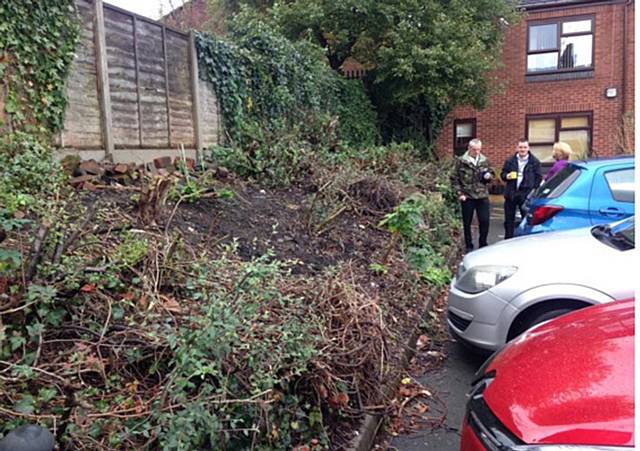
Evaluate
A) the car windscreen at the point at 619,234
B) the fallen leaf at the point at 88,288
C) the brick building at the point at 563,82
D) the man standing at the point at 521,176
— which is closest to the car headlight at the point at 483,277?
the car windscreen at the point at 619,234

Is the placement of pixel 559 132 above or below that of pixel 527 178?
above

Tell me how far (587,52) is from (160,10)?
1490cm

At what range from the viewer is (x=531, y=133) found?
55.6 ft

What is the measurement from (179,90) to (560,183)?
5241 mm

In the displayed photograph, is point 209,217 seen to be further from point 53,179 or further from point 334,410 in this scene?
point 334,410

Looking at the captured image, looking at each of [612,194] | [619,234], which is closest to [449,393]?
[619,234]

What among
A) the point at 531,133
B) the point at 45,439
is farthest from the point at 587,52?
the point at 45,439

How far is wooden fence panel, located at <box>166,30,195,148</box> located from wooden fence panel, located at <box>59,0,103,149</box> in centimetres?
132

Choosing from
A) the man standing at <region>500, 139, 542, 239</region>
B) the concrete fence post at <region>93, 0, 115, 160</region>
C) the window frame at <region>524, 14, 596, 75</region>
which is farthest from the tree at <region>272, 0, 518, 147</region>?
the concrete fence post at <region>93, 0, 115, 160</region>

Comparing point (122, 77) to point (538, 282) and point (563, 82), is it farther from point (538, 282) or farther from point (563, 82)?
point (563, 82)

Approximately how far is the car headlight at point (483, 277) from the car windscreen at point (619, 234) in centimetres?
75

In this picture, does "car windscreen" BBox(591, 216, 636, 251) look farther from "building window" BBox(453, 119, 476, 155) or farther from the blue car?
"building window" BBox(453, 119, 476, 155)

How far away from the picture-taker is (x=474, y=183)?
7566 mm

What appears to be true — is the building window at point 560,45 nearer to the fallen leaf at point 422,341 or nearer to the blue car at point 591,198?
the blue car at point 591,198
